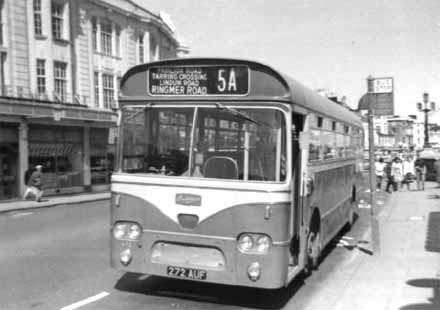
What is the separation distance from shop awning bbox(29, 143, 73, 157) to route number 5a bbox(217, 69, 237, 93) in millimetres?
20988

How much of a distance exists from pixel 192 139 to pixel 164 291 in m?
2.14

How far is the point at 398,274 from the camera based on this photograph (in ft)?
24.4

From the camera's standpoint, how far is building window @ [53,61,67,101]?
26766 mm

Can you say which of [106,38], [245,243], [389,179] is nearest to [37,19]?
[106,38]

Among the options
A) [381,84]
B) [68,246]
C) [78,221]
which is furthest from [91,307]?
[78,221]

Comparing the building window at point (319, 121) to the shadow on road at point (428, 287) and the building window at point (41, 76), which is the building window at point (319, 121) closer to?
the shadow on road at point (428, 287)

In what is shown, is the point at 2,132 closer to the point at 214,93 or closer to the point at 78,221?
the point at 78,221

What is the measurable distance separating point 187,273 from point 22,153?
67.5 feet

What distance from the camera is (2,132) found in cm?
2323

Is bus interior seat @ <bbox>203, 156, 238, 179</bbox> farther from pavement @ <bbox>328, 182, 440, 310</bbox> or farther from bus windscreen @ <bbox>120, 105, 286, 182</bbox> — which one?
pavement @ <bbox>328, 182, 440, 310</bbox>

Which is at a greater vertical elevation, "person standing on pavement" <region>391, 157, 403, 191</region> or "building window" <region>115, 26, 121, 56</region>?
"building window" <region>115, 26, 121, 56</region>

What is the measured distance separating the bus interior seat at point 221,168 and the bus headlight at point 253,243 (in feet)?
2.27

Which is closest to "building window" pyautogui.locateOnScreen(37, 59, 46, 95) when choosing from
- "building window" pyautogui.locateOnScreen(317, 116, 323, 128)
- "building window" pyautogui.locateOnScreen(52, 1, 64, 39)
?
"building window" pyautogui.locateOnScreen(52, 1, 64, 39)

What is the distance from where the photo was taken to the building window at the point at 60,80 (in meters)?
26.8
